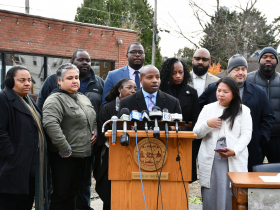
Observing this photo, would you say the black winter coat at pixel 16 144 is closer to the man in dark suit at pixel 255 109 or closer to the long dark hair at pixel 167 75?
the long dark hair at pixel 167 75

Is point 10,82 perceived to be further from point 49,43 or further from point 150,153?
point 49,43

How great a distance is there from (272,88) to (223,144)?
152cm

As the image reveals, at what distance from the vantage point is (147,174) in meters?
2.88

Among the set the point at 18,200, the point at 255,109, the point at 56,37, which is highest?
the point at 56,37

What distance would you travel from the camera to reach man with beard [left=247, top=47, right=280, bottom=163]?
15.6ft

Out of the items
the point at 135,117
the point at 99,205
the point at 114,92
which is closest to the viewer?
the point at 135,117

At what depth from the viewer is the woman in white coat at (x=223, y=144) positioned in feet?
12.3

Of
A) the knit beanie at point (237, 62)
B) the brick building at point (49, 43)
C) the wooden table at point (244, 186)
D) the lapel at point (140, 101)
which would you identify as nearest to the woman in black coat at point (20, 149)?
the lapel at point (140, 101)

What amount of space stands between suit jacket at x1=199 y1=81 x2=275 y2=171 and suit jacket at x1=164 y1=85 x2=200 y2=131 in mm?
629

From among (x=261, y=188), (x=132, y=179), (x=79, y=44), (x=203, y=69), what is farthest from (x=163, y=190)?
(x=79, y=44)

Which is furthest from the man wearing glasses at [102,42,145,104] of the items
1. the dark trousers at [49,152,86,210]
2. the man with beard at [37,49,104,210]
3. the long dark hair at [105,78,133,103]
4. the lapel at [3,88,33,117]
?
the lapel at [3,88,33,117]

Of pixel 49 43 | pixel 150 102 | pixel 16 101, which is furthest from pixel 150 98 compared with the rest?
pixel 49 43

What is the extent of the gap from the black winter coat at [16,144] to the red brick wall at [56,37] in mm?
9971

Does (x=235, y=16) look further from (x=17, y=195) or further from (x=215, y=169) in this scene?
(x=17, y=195)
